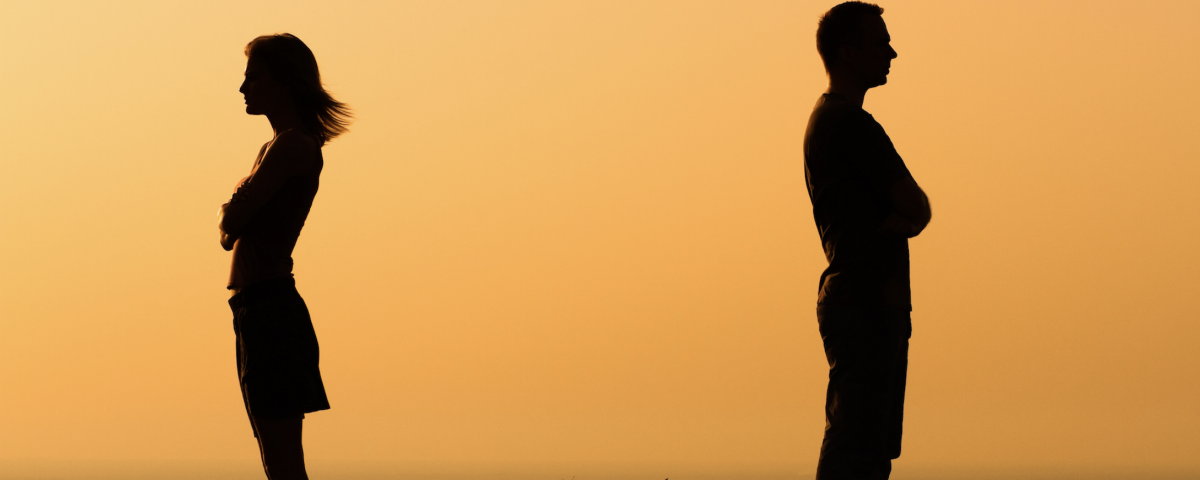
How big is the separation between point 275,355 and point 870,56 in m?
2.42

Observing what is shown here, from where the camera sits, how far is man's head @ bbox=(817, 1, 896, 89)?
464cm

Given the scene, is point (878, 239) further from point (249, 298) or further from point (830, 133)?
point (249, 298)

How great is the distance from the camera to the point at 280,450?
439cm

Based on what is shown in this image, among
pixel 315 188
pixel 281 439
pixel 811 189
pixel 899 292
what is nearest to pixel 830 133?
pixel 811 189

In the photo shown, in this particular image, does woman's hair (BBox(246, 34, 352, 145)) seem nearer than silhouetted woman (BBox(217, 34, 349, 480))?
No

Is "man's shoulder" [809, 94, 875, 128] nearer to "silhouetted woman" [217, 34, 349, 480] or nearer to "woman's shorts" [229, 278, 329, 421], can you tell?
"silhouetted woman" [217, 34, 349, 480]

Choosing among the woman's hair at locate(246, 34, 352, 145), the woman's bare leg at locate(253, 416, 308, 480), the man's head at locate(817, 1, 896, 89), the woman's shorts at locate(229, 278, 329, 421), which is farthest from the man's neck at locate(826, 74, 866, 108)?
the woman's bare leg at locate(253, 416, 308, 480)

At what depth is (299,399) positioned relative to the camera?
4414 mm

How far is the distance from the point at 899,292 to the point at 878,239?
0.64 feet

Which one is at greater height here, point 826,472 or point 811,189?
point 811,189

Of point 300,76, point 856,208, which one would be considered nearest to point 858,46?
point 856,208

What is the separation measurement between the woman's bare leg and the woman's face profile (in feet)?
3.84

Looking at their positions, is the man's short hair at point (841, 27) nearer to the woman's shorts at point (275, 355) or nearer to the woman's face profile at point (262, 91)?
the woman's face profile at point (262, 91)

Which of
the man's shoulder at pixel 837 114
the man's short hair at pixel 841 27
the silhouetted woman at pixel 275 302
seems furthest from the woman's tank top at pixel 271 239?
the man's short hair at pixel 841 27
